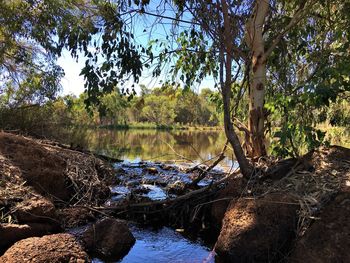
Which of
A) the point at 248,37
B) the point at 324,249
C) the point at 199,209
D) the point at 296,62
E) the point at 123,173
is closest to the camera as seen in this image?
the point at 324,249

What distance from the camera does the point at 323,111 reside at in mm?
6914

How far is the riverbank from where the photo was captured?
12.2 ft

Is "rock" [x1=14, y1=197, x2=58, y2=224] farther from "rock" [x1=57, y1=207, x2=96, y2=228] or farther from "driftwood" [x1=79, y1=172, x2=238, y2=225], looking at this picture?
"driftwood" [x1=79, y1=172, x2=238, y2=225]

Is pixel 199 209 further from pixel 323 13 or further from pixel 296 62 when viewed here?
pixel 323 13

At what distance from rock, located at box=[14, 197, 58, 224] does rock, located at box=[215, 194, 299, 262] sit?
217 cm

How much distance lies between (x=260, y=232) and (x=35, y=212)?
273cm

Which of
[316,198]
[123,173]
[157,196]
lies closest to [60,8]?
[123,173]

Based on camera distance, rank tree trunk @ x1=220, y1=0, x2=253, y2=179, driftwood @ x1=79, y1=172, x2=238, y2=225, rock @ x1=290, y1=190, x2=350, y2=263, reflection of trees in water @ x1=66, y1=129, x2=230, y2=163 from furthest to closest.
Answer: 1. reflection of trees in water @ x1=66, y1=129, x2=230, y2=163
2. driftwood @ x1=79, y1=172, x2=238, y2=225
3. tree trunk @ x1=220, y1=0, x2=253, y2=179
4. rock @ x1=290, y1=190, x2=350, y2=263

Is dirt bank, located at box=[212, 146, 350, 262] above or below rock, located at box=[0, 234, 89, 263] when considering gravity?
above

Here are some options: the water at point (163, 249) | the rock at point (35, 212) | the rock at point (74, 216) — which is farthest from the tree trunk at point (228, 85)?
the rock at point (35, 212)

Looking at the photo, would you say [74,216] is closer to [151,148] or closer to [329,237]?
[329,237]

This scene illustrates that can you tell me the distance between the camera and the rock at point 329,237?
11.1 ft

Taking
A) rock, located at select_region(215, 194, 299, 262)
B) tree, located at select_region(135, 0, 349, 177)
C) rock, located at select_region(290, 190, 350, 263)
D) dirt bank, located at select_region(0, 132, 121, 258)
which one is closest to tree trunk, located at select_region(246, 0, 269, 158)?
tree, located at select_region(135, 0, 349, 177)

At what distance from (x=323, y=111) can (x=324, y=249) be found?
13.1 feet
